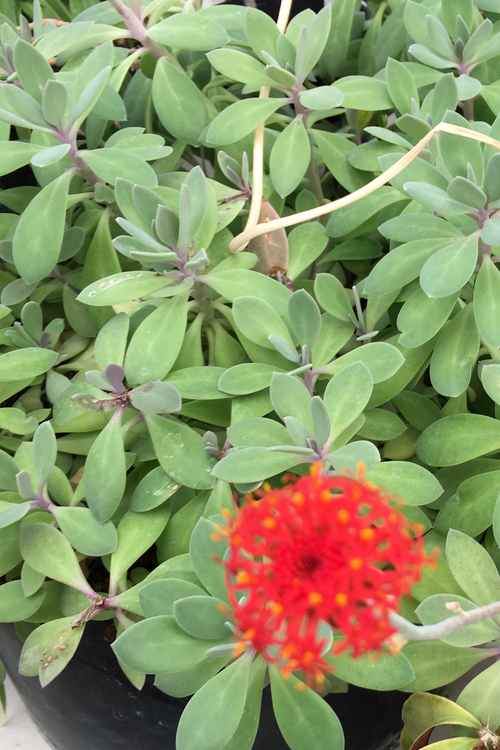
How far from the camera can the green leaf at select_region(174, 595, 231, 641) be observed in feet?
1.44

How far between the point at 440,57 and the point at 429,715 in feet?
1.52

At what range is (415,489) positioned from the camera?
505mm

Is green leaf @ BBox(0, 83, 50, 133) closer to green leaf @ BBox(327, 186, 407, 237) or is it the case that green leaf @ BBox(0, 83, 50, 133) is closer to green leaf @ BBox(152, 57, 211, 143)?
green leaf @ BBox(152, 57, 211, 143)

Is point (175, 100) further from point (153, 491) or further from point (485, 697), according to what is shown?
point (485, 697)

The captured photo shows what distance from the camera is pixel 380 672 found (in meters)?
0.45

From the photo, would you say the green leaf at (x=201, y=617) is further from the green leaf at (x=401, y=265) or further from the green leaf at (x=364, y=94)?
the green leaf at (x=364, y=94)

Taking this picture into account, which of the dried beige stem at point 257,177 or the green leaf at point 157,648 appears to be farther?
the dried beige stem at point 257,177

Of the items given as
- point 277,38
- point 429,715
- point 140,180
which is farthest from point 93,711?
point 277,38

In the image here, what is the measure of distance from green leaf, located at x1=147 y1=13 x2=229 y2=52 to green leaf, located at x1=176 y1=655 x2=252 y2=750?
0.43m

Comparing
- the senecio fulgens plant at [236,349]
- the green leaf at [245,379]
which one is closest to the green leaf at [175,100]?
the senecio fulgens plant at [236,349]

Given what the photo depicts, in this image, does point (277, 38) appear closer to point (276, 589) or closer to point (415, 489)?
point (415, 489)

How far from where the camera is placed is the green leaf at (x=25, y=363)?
1.97 ft

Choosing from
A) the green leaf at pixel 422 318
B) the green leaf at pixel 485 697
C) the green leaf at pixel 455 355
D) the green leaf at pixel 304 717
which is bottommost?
the green leaf at pixel 485 697

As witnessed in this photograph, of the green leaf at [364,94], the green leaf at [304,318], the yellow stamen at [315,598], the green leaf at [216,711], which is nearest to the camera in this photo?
the yellow stamen at [315,598]
